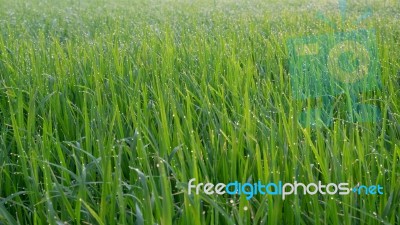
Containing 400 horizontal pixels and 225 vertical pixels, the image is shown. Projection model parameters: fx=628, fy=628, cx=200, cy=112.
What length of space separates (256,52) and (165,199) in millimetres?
2275

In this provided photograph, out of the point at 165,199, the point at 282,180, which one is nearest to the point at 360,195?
the point at 282,180

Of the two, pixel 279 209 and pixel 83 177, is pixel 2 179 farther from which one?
pixel 279 209

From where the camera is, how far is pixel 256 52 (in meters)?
3.33

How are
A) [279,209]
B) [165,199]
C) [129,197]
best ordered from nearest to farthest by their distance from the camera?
[165,199] < [279,209] < [129,197]

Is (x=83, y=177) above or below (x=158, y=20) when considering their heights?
above

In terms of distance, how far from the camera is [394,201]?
137cm

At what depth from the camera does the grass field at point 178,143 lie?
4.33ft

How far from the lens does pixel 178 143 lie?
1.65 metres

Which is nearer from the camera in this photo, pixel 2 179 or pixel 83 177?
pixel 83 177

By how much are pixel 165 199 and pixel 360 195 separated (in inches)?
18.1

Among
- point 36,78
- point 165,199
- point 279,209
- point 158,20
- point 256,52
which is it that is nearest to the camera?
point 165,199

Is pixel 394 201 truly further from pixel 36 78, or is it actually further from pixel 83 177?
pixel 36 78

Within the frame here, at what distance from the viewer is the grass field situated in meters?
1.32

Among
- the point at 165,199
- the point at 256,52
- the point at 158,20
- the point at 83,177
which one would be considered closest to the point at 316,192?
the point at 165,199
